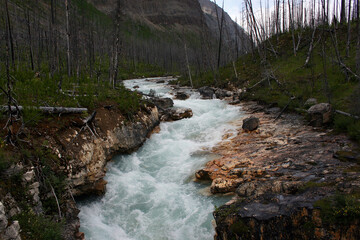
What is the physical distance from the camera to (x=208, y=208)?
5523 mm

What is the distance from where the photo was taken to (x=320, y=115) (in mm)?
8711

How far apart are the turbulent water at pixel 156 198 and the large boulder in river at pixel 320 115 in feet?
12.9

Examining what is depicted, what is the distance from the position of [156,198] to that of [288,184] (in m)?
3.57

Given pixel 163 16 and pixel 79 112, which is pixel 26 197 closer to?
pixel 79 112

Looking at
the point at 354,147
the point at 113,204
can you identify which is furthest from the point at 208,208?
the point at 354,147

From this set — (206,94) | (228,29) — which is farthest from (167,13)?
(206,94)

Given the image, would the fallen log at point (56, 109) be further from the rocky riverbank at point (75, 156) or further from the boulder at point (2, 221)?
the boulder at point (2, 221)

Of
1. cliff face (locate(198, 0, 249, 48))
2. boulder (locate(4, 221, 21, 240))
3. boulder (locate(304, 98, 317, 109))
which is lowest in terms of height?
boulder (locate(4, 221, 21, 240))

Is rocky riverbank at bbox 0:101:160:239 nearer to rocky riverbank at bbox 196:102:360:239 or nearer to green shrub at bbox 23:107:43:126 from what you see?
green shrub at bbox 23:107:43:126

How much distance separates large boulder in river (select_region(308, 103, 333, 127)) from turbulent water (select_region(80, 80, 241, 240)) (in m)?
3.92

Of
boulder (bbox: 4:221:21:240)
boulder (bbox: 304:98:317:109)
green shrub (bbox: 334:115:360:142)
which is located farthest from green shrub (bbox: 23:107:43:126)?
boulder (bbox: 304:98:317:109)

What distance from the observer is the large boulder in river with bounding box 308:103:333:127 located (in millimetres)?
8477

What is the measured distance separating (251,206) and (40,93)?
6.75 m

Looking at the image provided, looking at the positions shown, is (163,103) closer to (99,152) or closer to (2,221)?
(99,152)
